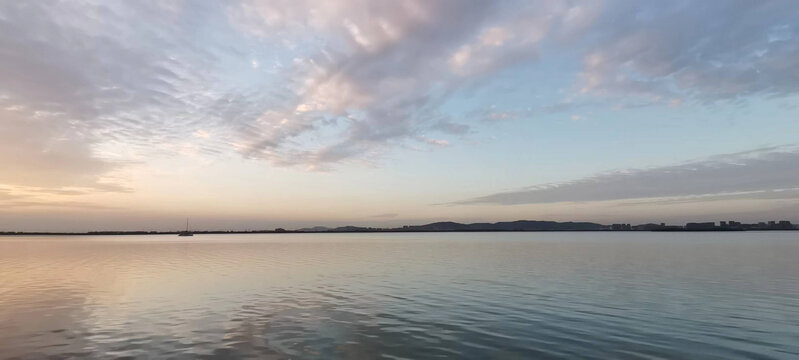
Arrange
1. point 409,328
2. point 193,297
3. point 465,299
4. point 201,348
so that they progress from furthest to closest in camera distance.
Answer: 1. point 193,297
2. point 465,299
3. point 409,328
4. point 201,348

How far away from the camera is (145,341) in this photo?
22.5m

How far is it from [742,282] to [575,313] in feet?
94.4

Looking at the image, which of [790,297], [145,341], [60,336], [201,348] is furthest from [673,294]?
[60,336]

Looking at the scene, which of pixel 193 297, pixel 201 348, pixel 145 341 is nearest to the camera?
pixel 201 348

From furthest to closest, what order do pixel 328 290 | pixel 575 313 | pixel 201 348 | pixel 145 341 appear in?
pixel 328 290, pixel 575 313, pixel 145 341, pixel 201 348

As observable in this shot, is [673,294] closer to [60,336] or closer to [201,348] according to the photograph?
[201,348]

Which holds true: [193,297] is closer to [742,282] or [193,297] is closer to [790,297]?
[790,297]

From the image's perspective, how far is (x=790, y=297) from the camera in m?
35.3

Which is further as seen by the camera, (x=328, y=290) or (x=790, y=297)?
(x=328, y=290)

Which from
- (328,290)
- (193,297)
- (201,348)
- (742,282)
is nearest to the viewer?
(201,348)

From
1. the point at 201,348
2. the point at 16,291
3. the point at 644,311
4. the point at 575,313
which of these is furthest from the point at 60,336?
the point at 644,311

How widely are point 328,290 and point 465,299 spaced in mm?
13967

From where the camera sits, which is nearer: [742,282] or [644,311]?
[644,311]

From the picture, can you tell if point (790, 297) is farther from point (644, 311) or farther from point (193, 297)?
point (193, 297)
